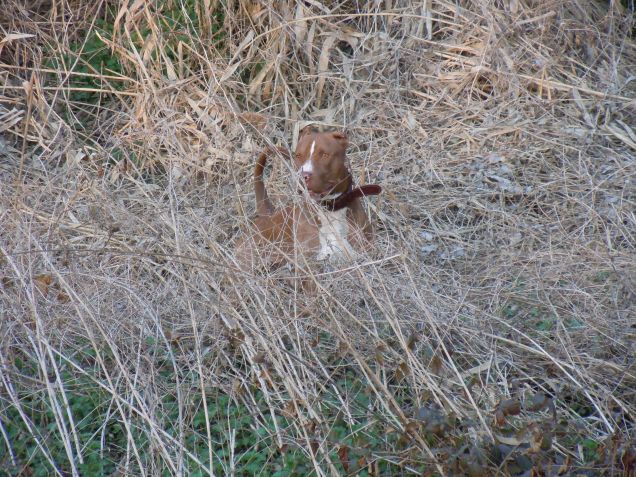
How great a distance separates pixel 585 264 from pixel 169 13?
327cm

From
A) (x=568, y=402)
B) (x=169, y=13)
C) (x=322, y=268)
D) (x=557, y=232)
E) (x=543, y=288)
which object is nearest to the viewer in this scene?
(x=568, y=402)

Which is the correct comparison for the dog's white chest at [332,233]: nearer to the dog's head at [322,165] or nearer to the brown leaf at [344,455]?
the dog's head at [322,165]

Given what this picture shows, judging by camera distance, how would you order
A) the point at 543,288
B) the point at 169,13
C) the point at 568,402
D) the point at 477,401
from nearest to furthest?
1. the point at 477,401
2. the point at 568,402
3. the point at 543,288
4. the point at 169,13

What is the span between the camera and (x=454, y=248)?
181 inches

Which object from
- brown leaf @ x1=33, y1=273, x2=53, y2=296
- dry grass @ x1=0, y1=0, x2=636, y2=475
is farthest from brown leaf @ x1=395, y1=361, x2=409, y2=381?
brown leaf @ x1=33, y1=273, x2=53, y2=296

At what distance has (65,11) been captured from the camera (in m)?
6.08

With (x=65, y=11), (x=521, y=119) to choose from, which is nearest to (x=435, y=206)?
(x=521, y=119)

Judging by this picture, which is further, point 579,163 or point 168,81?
point 168,81

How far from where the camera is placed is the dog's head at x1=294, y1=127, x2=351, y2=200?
13.0 feet

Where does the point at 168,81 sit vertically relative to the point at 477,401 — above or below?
below

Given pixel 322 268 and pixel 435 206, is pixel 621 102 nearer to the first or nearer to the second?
pixel 435 206

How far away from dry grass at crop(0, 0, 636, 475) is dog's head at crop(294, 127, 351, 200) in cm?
24

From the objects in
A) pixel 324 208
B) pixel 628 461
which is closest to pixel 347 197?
pixel 324 208

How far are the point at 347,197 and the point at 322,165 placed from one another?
187mm
